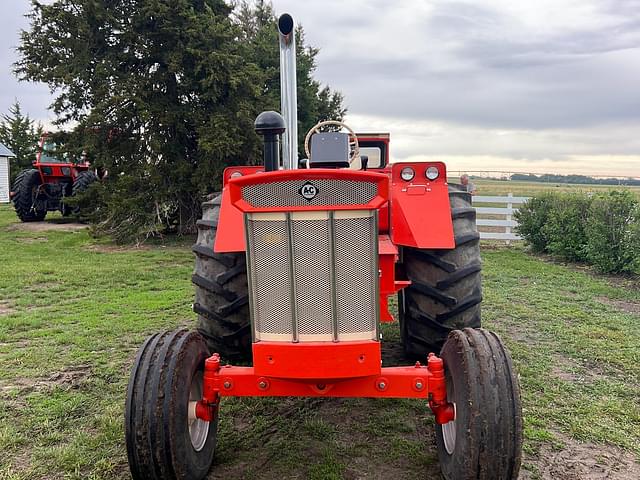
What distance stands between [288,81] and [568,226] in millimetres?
7694

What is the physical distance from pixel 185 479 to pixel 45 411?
1629mm

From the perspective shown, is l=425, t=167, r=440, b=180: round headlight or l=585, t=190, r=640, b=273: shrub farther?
l=585, t=190, r=640, b=273: shrub

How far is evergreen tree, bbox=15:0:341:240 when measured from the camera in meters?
11.2

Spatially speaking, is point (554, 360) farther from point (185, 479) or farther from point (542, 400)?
point (185, 479)

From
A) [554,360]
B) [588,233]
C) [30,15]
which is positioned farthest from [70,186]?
[554,360]

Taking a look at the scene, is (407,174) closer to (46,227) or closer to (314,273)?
(314,273)

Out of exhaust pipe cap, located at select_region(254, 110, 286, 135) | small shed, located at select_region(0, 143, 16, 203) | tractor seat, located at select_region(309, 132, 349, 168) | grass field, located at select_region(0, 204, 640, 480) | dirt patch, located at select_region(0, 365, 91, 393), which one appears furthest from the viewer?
small shed, located at select_region(0, 143, 16, 203)

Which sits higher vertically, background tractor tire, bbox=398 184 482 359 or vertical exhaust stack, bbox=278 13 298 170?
vertical exhaust stack, bbox=278 13 298 170

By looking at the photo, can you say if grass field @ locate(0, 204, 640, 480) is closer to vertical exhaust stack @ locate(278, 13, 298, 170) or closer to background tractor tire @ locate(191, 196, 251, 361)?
background tractor tire @ locate(191, 196, 251, 361)

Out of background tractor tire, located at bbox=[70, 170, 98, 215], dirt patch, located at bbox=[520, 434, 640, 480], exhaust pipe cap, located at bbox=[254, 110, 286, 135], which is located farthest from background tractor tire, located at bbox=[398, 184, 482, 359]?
background tractor tire, located at bbox=[70, 170, 98, 215]

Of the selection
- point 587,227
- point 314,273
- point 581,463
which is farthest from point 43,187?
point 581,463

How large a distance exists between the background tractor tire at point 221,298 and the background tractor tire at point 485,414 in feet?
5.26

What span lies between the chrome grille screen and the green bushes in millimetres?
7067

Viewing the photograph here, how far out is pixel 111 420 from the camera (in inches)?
141
